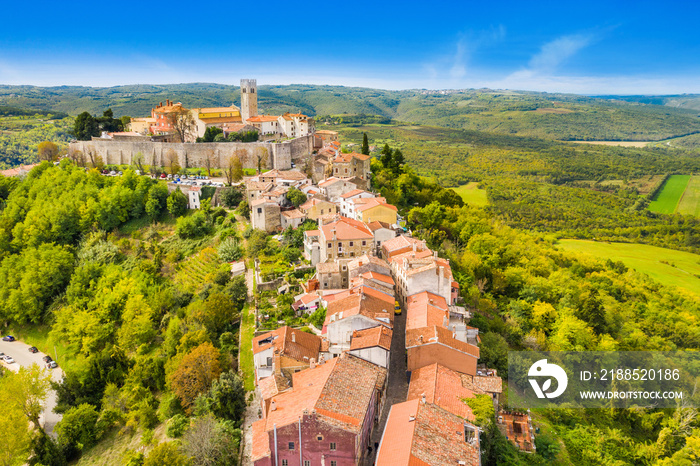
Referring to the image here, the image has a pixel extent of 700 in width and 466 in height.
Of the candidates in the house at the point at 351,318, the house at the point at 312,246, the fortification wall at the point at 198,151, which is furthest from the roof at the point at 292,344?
the fortification wall at the point at 198,151

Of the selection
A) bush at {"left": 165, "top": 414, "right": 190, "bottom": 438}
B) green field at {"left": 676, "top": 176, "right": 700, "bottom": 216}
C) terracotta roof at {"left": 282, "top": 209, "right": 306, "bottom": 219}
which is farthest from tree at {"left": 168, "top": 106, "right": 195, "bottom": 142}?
green field at {"left": 676, "top": 176, "right": 700, "bottom": 216}

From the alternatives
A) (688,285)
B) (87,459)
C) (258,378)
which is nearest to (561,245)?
(688,285)

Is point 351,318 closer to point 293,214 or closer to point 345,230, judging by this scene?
point 345,230

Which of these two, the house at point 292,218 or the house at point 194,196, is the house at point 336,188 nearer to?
the house at point 292,218

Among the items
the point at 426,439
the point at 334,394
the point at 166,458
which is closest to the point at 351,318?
the point at 334,394

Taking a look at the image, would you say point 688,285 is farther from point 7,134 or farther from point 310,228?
point 7,134

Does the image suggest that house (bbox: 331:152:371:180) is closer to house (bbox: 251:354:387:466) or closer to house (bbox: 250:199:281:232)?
house (bbox: 250:199:281:232)

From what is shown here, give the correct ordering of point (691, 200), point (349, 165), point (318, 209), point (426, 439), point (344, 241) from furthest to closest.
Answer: point (691, 200) < point (349, 165) < point (318, 209) < point (344, 241) < point (426, 439)
